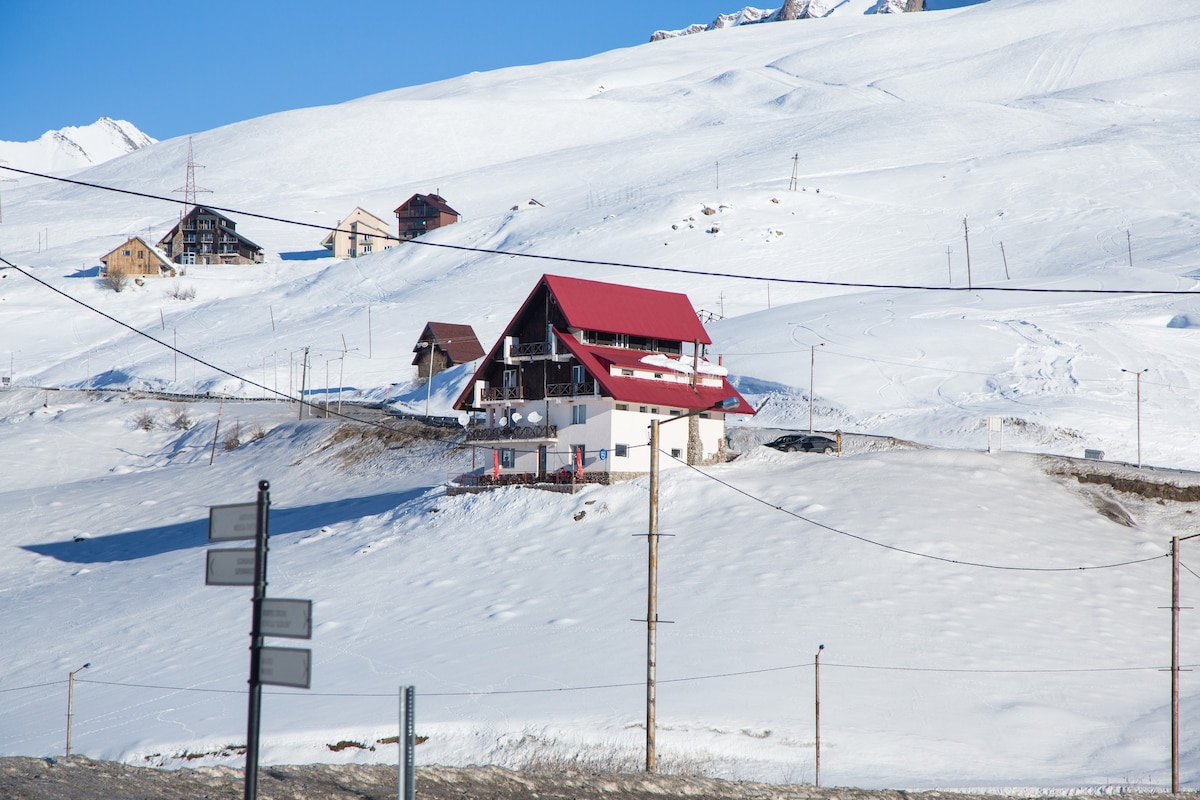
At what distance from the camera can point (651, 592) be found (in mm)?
29203

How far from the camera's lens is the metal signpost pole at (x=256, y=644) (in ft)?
47.8

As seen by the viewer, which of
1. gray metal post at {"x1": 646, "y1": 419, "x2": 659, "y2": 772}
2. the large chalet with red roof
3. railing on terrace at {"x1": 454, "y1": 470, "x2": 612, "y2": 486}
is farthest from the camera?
the large chalet with red roof

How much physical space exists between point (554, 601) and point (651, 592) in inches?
761

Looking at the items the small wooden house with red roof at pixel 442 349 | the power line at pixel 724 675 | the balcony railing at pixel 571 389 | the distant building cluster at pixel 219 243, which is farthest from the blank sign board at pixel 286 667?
A: the distant building cluster at pixel 219 243

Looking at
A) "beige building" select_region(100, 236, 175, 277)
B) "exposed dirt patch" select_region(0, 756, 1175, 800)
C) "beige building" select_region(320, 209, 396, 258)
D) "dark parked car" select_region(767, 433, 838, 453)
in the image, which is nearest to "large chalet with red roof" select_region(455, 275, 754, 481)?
"dark parked car" select_region(767, 433, 838, 453)

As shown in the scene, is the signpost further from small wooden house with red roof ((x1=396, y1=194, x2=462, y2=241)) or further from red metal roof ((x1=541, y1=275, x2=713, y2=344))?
small wooden house with red roof ((x1=396, y1=194, x2=462, y2=241))

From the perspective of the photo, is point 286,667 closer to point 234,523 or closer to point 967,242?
point 234,523

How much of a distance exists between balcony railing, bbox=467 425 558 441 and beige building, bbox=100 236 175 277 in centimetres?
11757

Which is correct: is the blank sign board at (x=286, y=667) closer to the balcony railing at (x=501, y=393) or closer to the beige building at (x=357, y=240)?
the balcony railing at (x=501, y=393)

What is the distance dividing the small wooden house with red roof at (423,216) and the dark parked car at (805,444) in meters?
125

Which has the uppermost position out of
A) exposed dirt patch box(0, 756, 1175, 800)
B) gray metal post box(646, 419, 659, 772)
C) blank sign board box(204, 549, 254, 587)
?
blank sign board box(204, 549, 254, 587)

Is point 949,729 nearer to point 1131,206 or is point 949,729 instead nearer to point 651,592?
point 651,592

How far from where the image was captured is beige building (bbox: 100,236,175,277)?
165875 millimetres

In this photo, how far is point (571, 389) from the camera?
6159 centimetres
